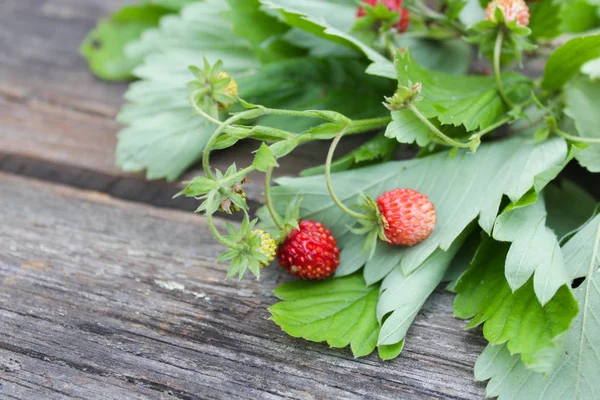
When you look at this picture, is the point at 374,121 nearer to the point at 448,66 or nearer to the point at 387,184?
the point at 387,184

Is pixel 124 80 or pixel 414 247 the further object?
pixel 124 80

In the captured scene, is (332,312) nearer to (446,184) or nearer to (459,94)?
(446,184)

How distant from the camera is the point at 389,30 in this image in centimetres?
100

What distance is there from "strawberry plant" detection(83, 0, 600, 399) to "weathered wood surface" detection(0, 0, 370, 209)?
0.07 m

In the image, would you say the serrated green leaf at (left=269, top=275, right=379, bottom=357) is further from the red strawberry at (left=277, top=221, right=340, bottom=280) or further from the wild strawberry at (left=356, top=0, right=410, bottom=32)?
the wild strawberry at (left=356, top=0, right=410, bottom=32)

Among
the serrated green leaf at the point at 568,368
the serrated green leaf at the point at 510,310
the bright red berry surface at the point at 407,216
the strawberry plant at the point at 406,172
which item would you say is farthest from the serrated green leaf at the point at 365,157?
the serrated green leaf at the point at 568,368

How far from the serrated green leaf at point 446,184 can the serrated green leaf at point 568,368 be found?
14 cm

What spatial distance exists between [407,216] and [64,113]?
2.70ft

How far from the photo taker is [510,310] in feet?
2.42

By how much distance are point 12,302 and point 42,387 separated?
16cm

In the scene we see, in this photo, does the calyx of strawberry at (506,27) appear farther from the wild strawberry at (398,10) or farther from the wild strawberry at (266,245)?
the wild strawberry at (266,245)

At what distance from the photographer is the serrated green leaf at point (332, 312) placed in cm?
76

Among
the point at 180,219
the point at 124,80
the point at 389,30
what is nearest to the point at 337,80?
the point at 389,30

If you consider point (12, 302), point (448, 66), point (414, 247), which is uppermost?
point (448, 66)
